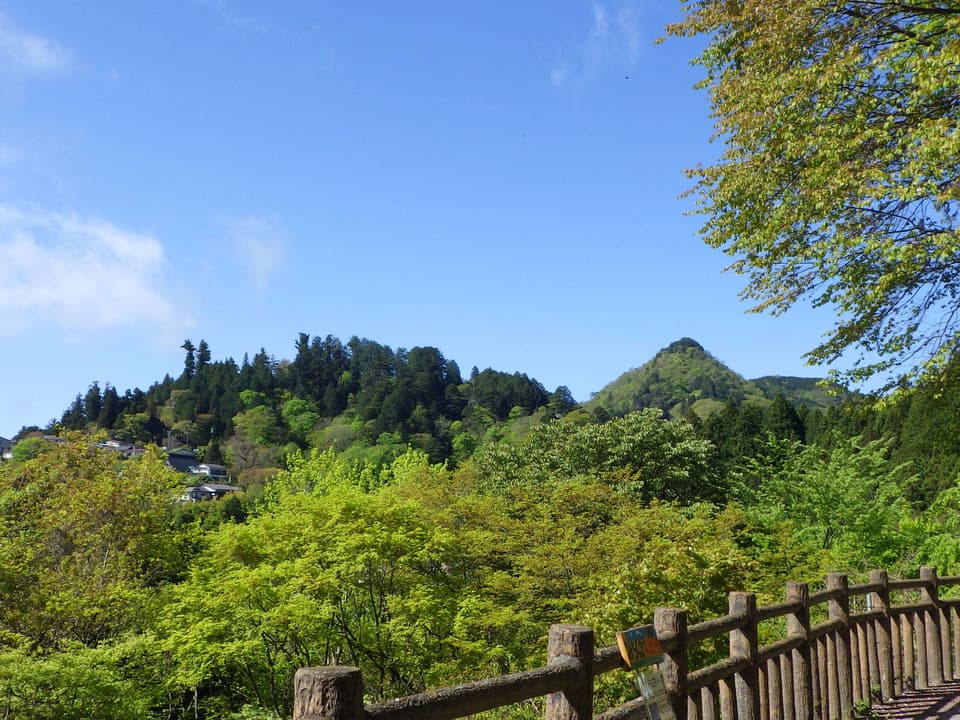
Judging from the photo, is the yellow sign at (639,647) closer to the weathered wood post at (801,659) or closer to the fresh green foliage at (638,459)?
the weathered wood post at (801,659)

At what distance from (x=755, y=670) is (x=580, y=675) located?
2043mm

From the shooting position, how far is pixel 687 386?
133 metres

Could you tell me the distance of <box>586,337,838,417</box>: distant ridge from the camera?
127188 millimetres

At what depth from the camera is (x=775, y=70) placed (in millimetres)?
9148

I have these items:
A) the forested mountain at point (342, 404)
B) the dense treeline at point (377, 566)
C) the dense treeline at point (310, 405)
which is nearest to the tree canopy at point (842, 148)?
the dense treeline at point (377, 566)

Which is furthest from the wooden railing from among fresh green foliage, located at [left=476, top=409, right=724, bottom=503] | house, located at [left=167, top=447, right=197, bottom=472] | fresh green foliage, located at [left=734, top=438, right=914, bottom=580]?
house, located at [left=167, top=447, right=197, bottom=472]

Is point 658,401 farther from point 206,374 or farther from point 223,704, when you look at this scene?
point 223,704

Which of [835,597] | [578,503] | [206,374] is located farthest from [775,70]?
[206,374]

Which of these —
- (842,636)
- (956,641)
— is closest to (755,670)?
(842,636)

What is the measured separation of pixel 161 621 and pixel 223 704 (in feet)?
11.6

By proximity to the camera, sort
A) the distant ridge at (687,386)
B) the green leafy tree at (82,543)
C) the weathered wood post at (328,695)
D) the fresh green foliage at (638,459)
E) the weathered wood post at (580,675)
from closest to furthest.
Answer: the weathered wood post at (328,695) → the weathered wood post at (580,675) → the green leafy tree at (82,543) → the fresh green foliage at (638,459) → the distant ridge at (687,386)

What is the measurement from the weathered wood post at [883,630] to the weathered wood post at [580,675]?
456 centimetres

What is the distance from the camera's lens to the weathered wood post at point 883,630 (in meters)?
6.53

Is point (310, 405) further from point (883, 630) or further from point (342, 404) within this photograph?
point (883, 630)
